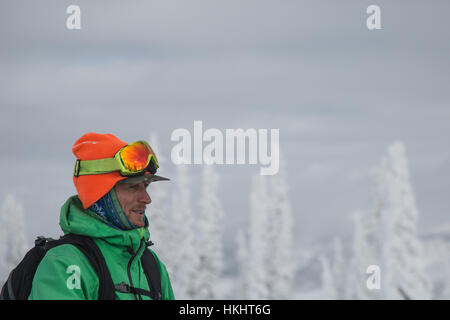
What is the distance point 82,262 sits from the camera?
162 inches

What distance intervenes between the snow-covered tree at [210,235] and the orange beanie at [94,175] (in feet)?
160

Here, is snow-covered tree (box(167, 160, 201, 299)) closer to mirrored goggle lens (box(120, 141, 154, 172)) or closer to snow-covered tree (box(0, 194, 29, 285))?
snow-covered tree (box(0, 194, 29, 285))

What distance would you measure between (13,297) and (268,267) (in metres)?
Result: 57.8

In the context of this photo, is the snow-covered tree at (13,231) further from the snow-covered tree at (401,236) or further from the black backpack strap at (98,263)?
the black backpack strap at (98,263)

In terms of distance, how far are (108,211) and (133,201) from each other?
0.19 metres

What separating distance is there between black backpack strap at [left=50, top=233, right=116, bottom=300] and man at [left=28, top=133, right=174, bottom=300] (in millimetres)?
32

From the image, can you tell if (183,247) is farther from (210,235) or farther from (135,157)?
(135,157)

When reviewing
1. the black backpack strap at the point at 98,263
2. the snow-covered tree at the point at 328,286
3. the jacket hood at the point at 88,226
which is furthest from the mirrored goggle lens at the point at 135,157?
the snow-covered tree at the point at 328,286

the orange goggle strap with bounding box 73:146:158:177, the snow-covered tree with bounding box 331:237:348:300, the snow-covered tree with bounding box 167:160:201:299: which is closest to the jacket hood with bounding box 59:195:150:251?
the orange goggle strap with bounding box 73:146:158:177

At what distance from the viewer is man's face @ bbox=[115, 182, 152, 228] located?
4.39 metres

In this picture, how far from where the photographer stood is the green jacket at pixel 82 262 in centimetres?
398

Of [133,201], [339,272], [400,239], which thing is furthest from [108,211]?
[339,272]
